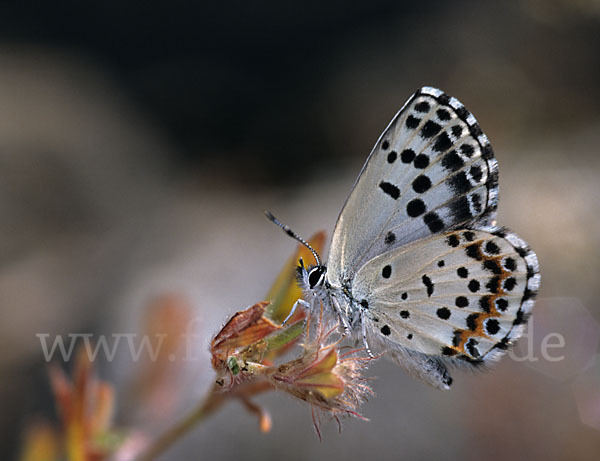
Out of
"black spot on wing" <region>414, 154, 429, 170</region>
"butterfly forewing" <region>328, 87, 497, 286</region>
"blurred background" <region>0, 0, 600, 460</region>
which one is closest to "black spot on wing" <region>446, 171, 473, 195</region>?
"butterfly forewing" <region>328, 87, 497, 286</region>

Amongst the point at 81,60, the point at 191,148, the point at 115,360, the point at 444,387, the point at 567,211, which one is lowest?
the point at 115,360

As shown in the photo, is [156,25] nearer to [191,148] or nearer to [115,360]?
[191,148]

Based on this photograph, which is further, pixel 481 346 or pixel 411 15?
pixel 411 15

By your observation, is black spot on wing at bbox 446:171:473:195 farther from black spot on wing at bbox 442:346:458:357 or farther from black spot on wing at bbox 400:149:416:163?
black spot on wing at bbox 442:346:458:357

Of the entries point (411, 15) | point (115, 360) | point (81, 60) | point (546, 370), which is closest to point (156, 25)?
point (81, 60)

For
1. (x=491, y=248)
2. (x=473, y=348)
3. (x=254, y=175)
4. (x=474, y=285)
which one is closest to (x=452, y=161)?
(x=491, y=248)

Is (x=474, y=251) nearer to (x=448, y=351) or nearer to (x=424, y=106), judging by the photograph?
(x=448, y=351)
